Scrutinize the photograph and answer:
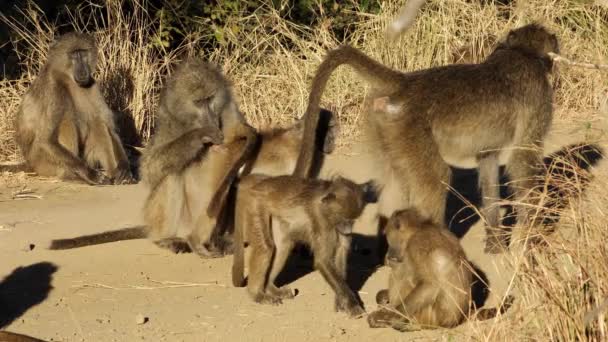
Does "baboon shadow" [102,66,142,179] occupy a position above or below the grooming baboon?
above

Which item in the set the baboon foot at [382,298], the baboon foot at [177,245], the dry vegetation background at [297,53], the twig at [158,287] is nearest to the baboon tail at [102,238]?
the baboon foot at [177,245]

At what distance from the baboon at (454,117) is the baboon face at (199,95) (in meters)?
0.88

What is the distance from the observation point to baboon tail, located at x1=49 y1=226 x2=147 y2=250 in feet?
22.3

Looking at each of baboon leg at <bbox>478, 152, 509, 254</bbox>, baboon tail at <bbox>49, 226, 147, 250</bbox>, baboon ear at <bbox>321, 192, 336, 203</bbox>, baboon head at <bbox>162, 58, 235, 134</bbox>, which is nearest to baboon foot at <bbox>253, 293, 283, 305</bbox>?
baboon ear at <bbox>321, 192, 336, 203</bbox>

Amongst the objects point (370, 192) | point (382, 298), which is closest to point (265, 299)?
point (382, 298)

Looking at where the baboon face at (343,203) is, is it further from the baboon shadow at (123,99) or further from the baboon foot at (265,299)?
the baboon shadow at (123,99)

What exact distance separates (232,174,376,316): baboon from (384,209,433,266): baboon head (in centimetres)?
22

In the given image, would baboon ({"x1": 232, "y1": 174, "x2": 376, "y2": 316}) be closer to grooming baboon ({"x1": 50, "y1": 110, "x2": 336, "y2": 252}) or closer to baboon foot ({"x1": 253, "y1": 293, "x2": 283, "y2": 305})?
baboon foot ({"x1": 253, "y1": 293, "x2": 283, "y2": 305})

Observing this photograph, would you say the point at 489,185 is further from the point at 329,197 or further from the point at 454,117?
the point at 329,197

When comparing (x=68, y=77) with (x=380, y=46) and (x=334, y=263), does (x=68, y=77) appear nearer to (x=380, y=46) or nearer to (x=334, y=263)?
(x=380, y=46)

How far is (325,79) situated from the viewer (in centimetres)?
617

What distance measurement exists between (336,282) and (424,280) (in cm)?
60

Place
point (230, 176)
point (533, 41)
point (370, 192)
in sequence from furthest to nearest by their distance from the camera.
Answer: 1. point (370, 192)
2. point (533, 41)
3. point (230, 176)

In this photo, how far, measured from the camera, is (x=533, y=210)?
6434 millimetres
